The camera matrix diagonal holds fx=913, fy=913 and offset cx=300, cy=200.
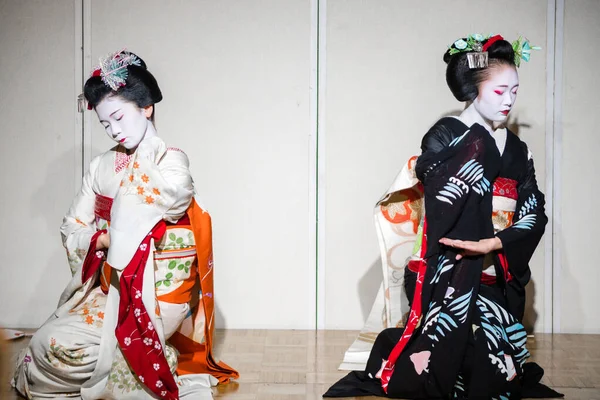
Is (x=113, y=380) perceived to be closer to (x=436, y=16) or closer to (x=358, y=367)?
(x=358, y=367)

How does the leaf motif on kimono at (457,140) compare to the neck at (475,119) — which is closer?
the leaf motif on kimono at (457,140)

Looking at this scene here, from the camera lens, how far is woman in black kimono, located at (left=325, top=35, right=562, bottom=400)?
11.8ft

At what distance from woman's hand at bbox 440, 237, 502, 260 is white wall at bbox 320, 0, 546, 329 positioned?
1197 mm

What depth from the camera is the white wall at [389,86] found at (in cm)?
476

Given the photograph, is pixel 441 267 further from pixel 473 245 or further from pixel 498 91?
pixel 498 91

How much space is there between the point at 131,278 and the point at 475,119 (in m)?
1.57

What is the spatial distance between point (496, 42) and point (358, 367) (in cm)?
154

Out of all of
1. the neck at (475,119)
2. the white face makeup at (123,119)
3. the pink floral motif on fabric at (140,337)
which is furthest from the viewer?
the neck at (475,119)

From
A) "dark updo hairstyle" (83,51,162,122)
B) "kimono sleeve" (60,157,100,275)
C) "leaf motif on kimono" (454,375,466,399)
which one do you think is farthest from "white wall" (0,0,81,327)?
"leaf motif on kimono" (454,375,466,399)

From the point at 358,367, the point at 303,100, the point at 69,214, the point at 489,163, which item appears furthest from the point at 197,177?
the point at 489,163

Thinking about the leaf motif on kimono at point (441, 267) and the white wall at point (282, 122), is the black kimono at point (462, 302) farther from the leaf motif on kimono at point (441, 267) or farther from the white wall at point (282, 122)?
the white wall at point (282, 122)

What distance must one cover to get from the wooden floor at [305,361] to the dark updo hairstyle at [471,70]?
1285mm

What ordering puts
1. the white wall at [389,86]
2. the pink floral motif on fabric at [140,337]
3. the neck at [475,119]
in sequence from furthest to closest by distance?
1. the white wall at [389,86]
2. the neck at [475,119]
3. the pink floral motif on fabric at [140,337]

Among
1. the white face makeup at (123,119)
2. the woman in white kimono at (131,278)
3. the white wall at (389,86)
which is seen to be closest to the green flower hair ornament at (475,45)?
the white wall at (389,86)
